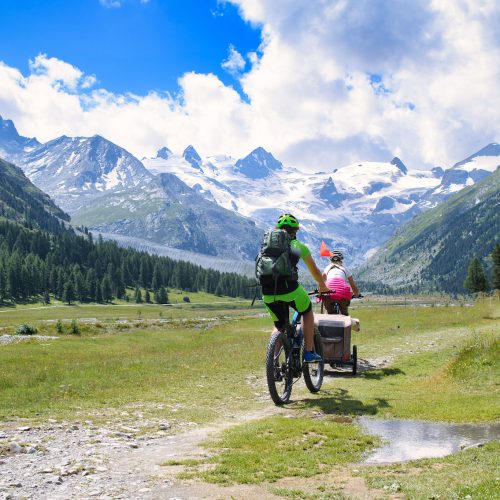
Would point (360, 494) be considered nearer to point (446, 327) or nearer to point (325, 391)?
point (325, 391)

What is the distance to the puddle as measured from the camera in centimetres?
968

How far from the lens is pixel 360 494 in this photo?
742 centimetres

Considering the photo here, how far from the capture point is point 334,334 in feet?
62.5

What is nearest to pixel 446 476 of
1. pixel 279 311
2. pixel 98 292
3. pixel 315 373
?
pixel 279 311

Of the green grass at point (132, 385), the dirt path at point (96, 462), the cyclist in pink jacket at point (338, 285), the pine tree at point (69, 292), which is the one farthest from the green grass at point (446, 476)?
the pine tree at point (69, 292)

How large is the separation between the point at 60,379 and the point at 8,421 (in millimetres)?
7559

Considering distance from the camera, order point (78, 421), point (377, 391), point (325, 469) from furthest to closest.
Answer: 1. point (377, 391)
2. point (78, 421)
3. point (325, 469)

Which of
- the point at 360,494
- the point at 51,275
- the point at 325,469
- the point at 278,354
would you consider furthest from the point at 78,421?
the point at 51,275

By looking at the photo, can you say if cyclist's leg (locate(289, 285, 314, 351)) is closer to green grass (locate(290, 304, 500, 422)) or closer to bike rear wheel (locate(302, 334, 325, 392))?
bike rear wheel (locate(302, 334, 325, 392))

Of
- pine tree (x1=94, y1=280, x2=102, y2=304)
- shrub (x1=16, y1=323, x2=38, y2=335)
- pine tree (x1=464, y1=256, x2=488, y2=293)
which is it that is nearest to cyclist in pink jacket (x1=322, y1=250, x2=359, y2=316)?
shrub (x1=16, y1=323, x2=38, y2=335)

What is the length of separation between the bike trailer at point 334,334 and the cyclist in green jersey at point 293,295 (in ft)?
13.8

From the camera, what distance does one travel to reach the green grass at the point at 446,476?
7.03 m

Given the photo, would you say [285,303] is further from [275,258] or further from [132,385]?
[132,385]

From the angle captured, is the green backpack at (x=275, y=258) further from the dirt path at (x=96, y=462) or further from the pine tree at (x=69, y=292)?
the pine tree at (x=69, y=292)
